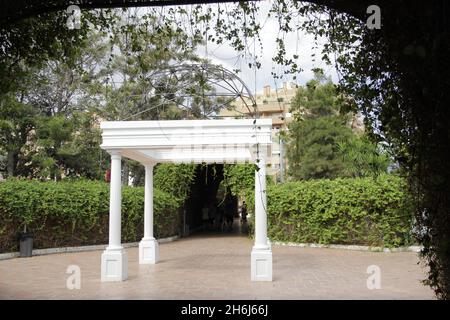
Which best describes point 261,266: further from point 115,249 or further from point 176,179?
point 176,179

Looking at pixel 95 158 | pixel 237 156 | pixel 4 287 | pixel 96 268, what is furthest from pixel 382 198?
pixel 95 158

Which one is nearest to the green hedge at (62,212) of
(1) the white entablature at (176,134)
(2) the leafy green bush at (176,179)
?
(2) the leafy green bush at (176,179)

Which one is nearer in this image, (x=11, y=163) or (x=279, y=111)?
(x=279, y=111)

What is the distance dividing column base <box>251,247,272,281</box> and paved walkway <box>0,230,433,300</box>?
0.24 meters

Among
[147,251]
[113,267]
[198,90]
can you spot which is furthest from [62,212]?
[198,90]

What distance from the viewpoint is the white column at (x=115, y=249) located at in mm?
10028

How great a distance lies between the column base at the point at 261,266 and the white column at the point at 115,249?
2954 millimetres

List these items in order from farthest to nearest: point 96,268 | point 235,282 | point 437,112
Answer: point 96,268, point 235,282, point 437,112

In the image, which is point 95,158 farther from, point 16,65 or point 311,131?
point 16,65

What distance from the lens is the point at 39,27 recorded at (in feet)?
13.7

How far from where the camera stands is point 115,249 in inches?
403

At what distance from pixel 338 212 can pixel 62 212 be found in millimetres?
9967

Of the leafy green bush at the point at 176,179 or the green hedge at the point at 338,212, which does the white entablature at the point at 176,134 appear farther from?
the leafy green bush at the point at 176,179
